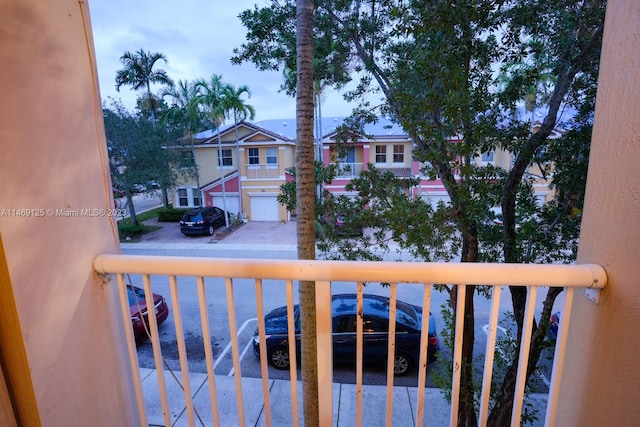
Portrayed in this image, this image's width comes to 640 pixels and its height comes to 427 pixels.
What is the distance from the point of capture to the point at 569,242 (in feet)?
9.70

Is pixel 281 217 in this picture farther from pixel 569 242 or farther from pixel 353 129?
pixel 569 242

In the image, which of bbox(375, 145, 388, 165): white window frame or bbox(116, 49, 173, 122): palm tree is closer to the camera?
bbox(375, 145, 388, 165): white window frame

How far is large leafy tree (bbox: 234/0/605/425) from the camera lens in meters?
2.55

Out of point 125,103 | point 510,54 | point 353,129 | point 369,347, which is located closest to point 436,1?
point 510,54

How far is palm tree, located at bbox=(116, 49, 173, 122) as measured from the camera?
13066 millimetres

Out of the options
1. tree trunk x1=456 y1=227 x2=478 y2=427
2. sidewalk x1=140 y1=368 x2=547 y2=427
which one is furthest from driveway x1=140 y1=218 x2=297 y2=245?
tree trunk x1=456 y1=227 x2=478 y2=427

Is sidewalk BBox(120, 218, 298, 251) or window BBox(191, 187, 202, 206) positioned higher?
window BBox(191, 187, 202, 206)

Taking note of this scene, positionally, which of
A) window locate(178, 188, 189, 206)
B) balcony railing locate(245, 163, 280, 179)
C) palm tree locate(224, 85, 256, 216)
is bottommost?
window locate(178, 188, 189, 206)

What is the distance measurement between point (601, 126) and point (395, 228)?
2.08 meters

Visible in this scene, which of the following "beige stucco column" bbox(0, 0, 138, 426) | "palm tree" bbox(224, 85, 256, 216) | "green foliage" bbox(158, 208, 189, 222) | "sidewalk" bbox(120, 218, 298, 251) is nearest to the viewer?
"beige stucco column" bbox(0, 0, 138, 426)

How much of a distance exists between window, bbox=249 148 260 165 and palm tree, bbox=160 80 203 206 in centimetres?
241

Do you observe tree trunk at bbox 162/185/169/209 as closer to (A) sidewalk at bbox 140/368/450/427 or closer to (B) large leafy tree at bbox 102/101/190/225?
(B) large leafy tree at bbox 102/101/190/225

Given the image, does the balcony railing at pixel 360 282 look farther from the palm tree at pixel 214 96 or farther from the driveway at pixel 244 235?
the palm tree at pixel 214 96

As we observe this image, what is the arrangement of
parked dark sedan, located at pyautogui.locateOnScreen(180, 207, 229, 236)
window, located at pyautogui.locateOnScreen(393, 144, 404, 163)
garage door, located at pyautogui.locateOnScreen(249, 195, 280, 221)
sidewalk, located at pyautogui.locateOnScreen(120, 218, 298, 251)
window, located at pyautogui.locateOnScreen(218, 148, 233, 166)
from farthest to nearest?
window, located at pyautogui.locateOnScreen(218, 148, 233, 166) → garage door, located at pyautogui.locateOnScreen(249, 195, 280, 221) → parked dark sedan, located at pyautogui.locateOnScreen(180, 207, 229, 236) → sidewalk, located at pyautogui.locateOnScreen(120, 218, 298, 251) → window, located at pyautogui.locateOnScreen(393, 144, 404, 163)
